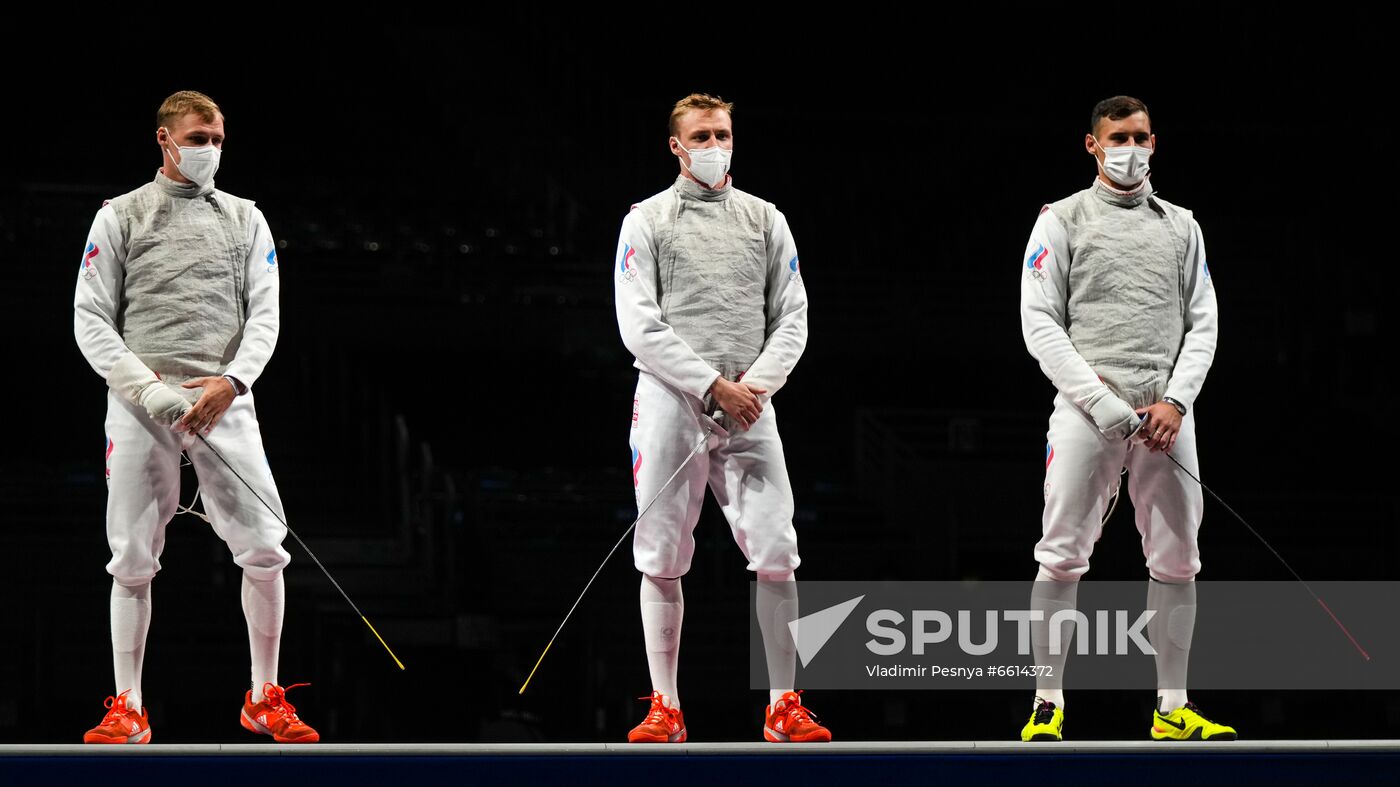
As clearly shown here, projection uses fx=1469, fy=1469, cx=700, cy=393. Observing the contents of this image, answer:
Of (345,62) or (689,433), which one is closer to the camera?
(689,433)

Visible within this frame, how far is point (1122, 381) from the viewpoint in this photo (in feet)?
9.52

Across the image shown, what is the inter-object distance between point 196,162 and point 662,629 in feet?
4.30

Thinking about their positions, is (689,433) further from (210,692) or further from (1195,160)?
(1195,160)

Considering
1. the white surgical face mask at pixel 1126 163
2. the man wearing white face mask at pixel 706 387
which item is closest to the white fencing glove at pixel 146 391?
the man wearing white face mask at pixel 706 387

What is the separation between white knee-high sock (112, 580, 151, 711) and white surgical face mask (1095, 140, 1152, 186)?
6.92 ft

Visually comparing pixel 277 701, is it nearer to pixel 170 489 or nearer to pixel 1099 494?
pixel 170 489

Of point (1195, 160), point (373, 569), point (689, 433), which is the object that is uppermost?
point (1195, 160)

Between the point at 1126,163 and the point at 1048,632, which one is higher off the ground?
the point at 1126,163

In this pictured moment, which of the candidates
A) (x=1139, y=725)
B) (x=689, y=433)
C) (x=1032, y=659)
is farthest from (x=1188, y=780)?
(x=1139, y=725)

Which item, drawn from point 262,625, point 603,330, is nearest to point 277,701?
point 262,625

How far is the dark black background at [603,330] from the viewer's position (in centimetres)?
506

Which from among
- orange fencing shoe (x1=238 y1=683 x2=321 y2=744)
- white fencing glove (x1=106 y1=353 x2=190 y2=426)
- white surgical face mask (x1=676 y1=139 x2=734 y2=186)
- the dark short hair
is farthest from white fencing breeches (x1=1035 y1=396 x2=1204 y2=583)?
white fencing glove (x1=106 y1=353 x2=190 y2=426)

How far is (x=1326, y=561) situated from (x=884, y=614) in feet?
11.5

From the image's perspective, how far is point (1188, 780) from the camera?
2.65 meters
